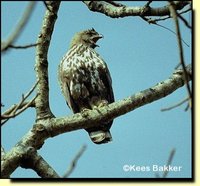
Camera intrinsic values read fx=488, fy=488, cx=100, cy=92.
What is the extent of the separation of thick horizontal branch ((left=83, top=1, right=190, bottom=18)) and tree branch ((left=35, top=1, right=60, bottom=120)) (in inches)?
9.8

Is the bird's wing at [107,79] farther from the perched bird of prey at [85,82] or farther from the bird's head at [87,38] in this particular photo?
the bird's head at [87,38]

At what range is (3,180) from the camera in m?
2.93

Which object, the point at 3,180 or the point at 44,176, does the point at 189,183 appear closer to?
the point at 44,176

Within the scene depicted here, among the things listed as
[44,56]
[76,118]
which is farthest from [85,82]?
[76,118]

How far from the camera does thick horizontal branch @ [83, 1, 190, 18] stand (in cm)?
288

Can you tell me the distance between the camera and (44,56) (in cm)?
325

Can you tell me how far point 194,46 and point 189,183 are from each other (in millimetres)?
899

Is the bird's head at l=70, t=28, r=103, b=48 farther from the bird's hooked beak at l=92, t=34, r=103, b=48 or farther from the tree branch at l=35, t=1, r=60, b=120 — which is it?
the tree branch at l=35, t=1, r=60, b=120

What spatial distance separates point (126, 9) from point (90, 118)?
0.72m

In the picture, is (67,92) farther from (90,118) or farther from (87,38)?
(90,118)

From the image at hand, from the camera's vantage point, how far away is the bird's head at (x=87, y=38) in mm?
4902

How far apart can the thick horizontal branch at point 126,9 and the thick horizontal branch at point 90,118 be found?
40 cm

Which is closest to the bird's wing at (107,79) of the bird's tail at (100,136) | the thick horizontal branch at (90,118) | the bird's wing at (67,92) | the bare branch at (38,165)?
the bird's wing at (67,92)

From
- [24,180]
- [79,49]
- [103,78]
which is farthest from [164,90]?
[79,49]
